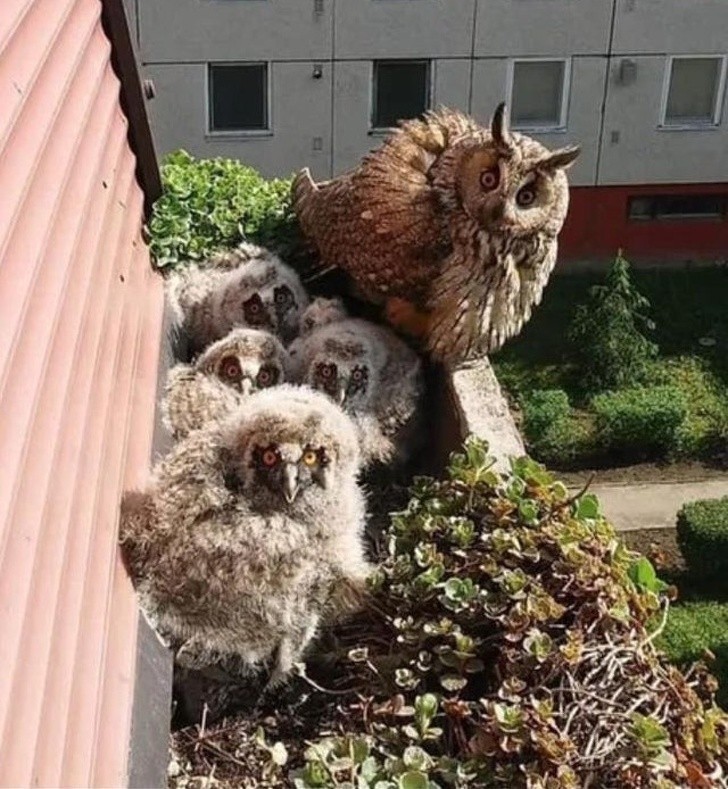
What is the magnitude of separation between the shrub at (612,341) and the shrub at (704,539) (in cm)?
274

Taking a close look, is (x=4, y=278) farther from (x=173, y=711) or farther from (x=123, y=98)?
(x=123, y=98)

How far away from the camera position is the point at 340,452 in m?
3.71

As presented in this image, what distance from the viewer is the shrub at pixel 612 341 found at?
13.6 m

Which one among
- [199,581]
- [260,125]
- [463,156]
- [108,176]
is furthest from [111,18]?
[260,125]

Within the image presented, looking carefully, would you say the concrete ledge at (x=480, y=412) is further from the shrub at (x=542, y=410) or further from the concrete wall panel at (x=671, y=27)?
the concrete wall panel at (x=671, y=27)

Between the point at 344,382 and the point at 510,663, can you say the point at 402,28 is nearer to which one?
the point at 344,382

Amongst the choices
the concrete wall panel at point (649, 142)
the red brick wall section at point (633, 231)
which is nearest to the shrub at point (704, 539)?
the red brick wall section at point (633, 231)

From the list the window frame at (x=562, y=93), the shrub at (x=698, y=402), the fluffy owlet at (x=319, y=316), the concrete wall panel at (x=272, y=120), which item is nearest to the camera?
the fluffy owlet at (x=319, y=316)

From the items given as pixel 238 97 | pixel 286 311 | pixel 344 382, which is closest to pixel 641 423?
pixel 238 97

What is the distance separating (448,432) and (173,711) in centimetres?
163

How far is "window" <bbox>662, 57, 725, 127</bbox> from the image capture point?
1574 cm

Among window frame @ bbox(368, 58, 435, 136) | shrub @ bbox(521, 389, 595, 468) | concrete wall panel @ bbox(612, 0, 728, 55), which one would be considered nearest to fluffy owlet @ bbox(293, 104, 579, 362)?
shrub @ bbox(521, 389, 595, 468)

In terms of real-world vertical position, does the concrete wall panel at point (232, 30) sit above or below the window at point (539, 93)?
above

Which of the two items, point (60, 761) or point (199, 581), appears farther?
point (199, 581)
